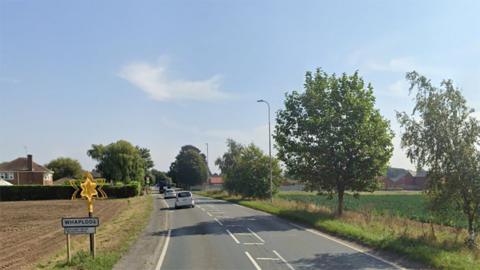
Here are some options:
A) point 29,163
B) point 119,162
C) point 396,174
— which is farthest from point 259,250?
point 396,174

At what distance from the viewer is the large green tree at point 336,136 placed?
34.3 metres

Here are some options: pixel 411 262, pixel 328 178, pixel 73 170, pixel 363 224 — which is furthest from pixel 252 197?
pixel 73 170

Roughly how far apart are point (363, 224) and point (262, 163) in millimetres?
35239

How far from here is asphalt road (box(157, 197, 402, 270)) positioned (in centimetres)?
1544

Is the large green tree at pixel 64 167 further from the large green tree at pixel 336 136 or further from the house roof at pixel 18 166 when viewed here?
the large green tree at pixel 336 136

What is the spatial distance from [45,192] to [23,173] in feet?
112

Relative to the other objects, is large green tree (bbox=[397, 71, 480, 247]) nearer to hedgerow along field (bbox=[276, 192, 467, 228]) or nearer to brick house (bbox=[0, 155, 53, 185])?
hedgerow along field (bbox=[276, 192, 467, 228])

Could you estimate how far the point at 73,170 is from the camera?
15000cm

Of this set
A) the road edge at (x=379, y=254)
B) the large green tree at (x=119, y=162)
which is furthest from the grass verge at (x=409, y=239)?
the large green tree at (x=119, y=162)

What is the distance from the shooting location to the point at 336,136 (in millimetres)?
34344

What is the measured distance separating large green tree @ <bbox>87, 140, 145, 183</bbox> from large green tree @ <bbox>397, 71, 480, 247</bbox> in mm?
85589

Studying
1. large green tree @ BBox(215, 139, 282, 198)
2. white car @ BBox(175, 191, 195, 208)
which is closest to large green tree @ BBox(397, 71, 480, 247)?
white car @ BBox(175, 191, 195, 208)

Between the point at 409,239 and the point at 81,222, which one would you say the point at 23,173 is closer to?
the point at 81,222

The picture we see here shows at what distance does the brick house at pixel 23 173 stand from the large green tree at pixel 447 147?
101m
